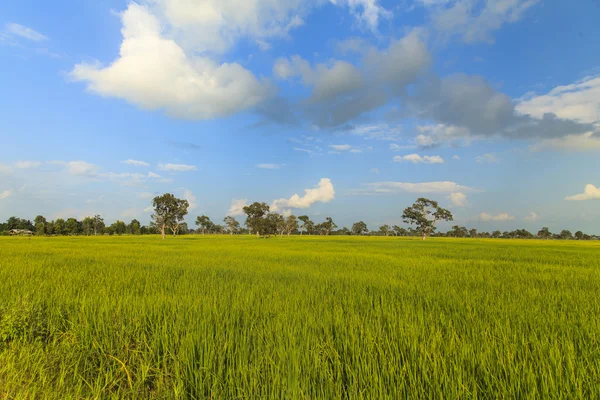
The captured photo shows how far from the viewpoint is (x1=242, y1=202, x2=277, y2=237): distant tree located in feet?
257

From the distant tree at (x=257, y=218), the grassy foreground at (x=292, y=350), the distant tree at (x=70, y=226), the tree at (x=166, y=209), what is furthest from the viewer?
the distant tree at (x=70, y=226)

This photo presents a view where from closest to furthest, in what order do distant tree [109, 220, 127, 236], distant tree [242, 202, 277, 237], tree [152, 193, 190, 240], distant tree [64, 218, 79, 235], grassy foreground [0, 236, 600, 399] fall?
grassy foreground [0, 236, 600, 399]
tree [152, 193, 190, 240]
distant tree [242, 202, 277, 237]
distant tree [64, 218, 79, 235]
distant tree [109, 220, 127, 236]

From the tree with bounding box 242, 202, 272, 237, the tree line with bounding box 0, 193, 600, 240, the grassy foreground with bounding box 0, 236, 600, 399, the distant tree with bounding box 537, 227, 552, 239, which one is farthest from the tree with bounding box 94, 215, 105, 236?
the distant tree with bounding box 537, 227, 552, 239

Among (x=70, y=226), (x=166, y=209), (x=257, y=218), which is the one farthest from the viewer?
(x=70, y=226)

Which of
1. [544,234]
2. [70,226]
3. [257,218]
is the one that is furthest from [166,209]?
[544,234]

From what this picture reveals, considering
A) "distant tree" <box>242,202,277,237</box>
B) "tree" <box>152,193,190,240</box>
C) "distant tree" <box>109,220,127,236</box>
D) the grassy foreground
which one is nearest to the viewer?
the grassy foreground

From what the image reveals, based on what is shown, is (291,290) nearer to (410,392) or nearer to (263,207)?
(410,392)

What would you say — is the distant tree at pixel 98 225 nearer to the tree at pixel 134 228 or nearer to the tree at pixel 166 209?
the tree at pixel 134 228

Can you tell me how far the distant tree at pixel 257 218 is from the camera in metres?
78.4

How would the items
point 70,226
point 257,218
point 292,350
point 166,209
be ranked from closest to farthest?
point 292,350 < point 166,209 < point 257,218 < point 70,226

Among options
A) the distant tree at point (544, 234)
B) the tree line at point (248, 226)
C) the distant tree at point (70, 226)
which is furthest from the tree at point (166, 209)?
the distant tree at point (544, 234)

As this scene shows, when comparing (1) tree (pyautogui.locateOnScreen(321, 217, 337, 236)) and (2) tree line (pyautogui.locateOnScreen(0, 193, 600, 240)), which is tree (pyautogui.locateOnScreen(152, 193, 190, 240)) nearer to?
(2) tree line (pyautogui.locateOnScreen(0, 193, 600, 240))

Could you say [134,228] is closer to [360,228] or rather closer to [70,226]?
[70,226]

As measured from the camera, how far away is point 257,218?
80.3 metres
